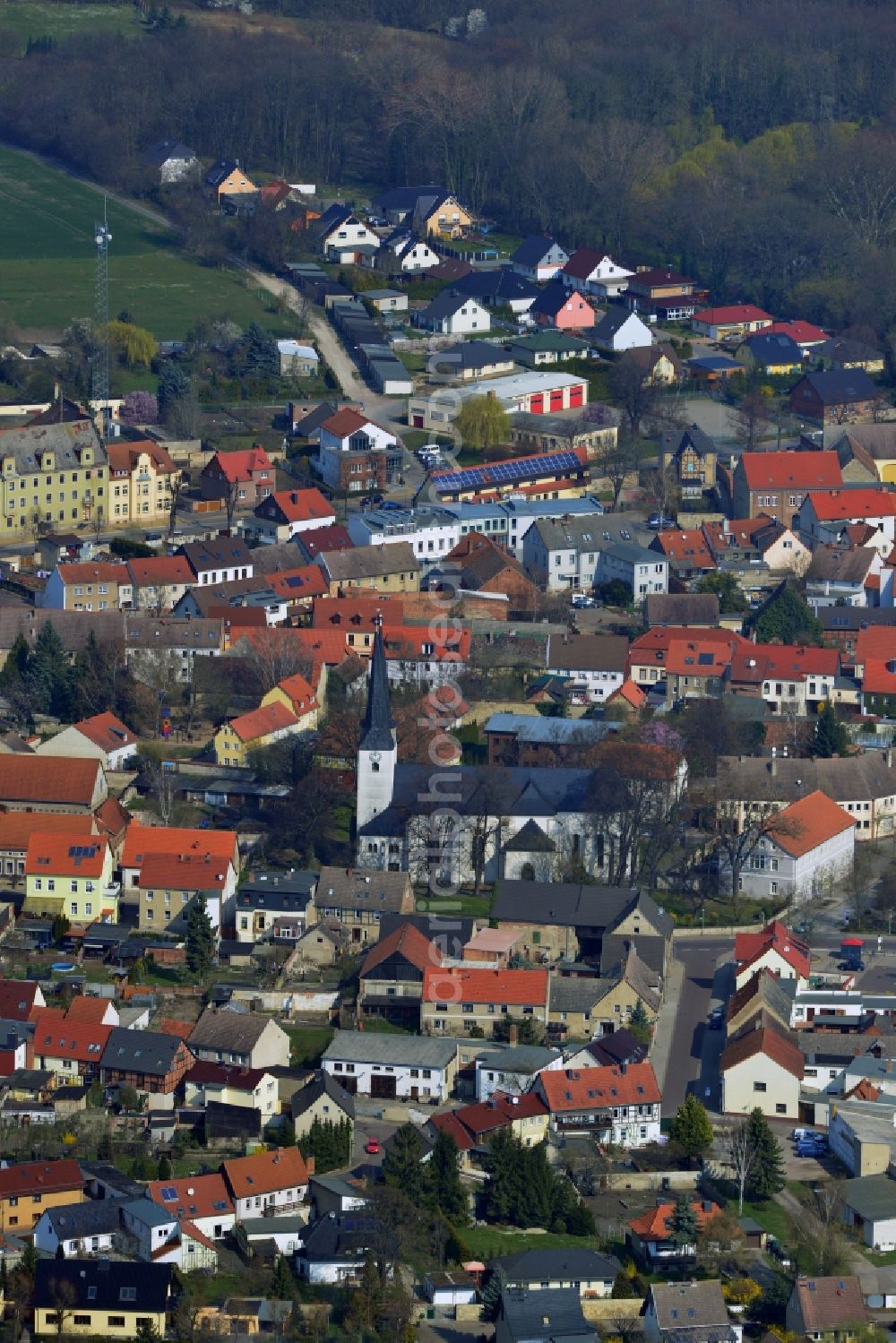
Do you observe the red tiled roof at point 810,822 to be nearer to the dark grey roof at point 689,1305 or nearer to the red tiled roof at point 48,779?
the red tiled roof at point 48,779

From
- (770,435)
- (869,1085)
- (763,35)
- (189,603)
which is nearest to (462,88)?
(763,35)

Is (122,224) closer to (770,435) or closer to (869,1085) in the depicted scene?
(770,435)

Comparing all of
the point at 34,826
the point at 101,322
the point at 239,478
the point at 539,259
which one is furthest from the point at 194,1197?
the point at 539,259

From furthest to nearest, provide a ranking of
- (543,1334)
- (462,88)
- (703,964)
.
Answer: (462,88) < (703,964) < (543,1334)

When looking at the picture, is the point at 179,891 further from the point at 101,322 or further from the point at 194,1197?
the point at 101,322

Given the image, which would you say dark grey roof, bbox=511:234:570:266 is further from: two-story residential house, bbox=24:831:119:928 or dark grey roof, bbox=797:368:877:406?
two-story residential house, bbox=24:831:119:928

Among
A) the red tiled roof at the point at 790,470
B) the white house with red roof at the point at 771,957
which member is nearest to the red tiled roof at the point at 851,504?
the red tiled roof at the point at 790,470
